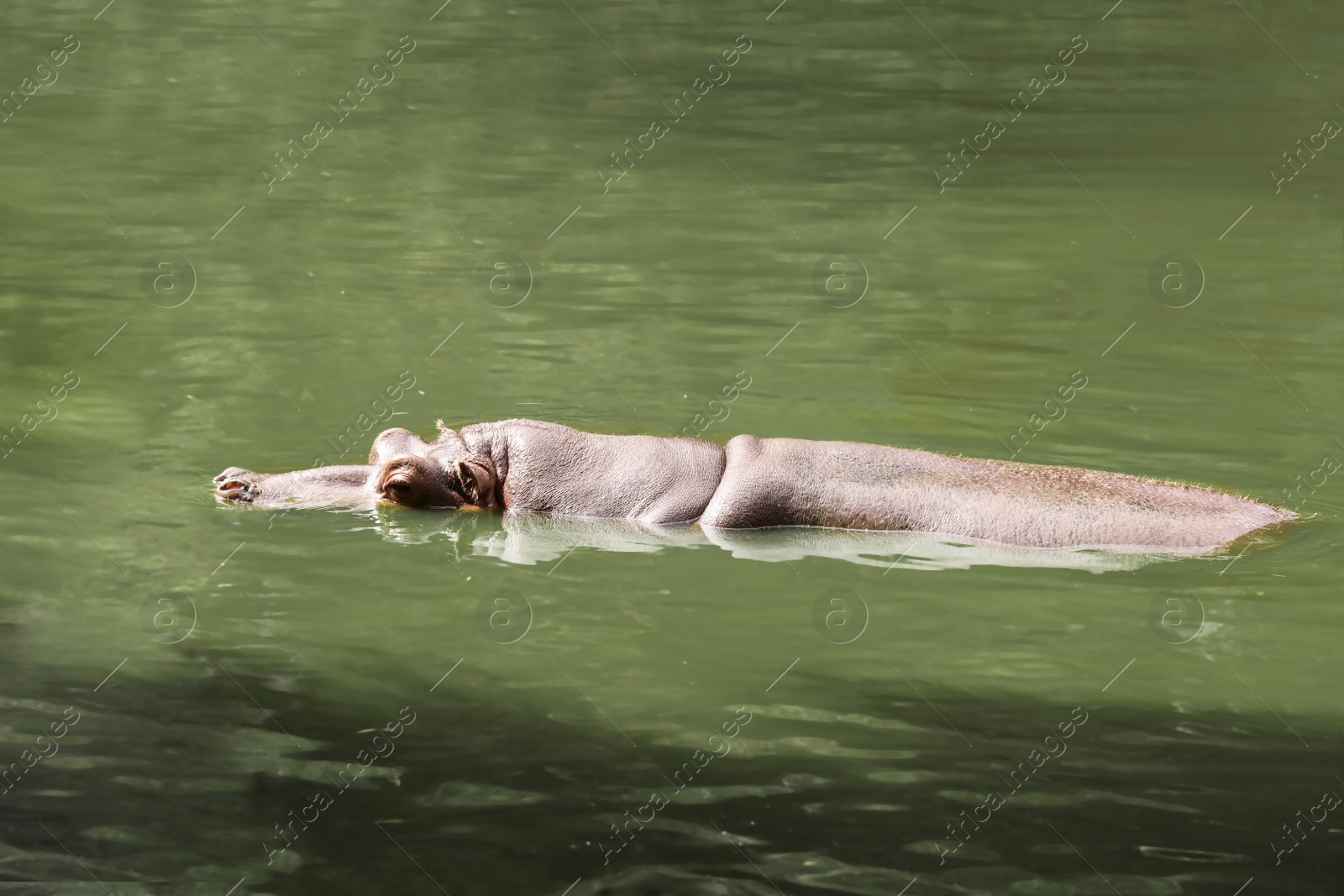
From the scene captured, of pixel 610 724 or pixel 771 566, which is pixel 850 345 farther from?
pixel 610 724

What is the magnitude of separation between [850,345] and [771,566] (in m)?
4.93

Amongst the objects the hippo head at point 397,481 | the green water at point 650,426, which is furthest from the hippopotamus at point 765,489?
the green water at point 650,426

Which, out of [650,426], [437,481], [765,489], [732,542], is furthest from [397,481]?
[650,426]

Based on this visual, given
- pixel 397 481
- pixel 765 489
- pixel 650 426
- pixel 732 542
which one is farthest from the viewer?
pixel 650 426

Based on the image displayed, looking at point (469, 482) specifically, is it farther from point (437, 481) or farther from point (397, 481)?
point (397, 481)

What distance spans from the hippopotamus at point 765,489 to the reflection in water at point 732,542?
71 millimetres

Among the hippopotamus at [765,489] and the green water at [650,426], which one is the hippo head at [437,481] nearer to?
the hippopotamus at [765,489]

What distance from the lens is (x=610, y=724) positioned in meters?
7.42

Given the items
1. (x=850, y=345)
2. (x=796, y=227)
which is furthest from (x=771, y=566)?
(x=796, y=227)

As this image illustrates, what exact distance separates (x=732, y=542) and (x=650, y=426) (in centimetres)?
232

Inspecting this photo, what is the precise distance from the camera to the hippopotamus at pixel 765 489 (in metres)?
9.39

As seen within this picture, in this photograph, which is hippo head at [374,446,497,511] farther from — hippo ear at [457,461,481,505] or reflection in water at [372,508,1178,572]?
reflection in water at [372,508,1178,572]

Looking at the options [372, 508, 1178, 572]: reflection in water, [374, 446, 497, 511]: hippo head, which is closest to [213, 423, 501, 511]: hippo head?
[374, 446, 497, 511]: hippo head

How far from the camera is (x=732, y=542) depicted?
949 cm
